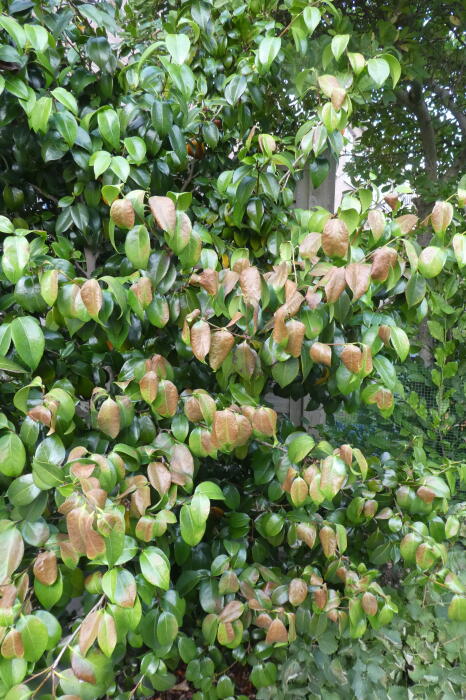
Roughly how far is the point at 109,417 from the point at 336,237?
526 mm

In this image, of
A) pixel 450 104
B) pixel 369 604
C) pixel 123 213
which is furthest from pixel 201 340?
pixel 450 104

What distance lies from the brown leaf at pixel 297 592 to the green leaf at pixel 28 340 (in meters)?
0.72

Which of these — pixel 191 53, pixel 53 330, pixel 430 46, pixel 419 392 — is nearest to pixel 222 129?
pixel 191 53

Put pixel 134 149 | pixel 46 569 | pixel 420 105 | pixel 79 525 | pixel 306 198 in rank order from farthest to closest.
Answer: pixel 420 105 → pixel 306 198 → pixel 134 149 → pixel 46 569 → pixel 79 525

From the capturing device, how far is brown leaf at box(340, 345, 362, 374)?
872 millimetres

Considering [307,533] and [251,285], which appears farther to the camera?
[307,533]

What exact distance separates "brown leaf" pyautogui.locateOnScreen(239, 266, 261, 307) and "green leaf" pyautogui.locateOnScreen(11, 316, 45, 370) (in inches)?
14.3

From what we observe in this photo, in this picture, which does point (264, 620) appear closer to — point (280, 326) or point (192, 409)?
point (192, 409)

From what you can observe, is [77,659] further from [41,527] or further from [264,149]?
[264,149]

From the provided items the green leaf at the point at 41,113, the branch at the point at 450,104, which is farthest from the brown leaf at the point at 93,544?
the branch at the point at 450,104

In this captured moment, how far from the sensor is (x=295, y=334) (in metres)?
0.86

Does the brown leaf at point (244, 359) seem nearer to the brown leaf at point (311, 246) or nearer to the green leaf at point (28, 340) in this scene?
the brown leaf at point (311, 246)

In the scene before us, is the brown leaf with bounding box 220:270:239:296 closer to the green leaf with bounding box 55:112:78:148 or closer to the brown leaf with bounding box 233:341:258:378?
the brown leaf with bounding box 233:341:258:378

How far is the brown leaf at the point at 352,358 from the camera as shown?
872 millimetres
